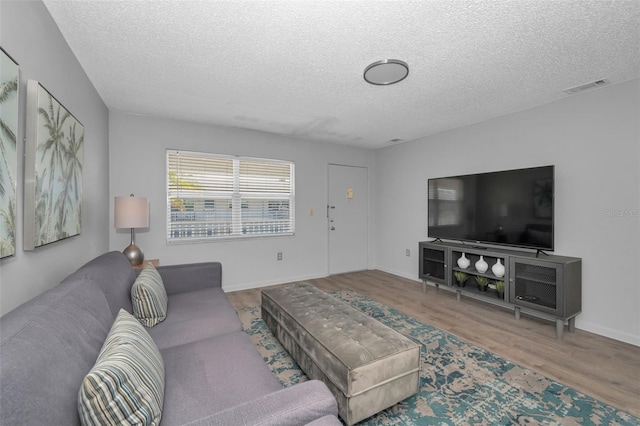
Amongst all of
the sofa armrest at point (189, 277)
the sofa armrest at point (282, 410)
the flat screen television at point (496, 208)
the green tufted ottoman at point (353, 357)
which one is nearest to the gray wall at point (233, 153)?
the sofa armrest at point (189, 277)

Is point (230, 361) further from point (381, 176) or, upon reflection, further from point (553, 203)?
point (381, 176)

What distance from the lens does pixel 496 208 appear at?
338cm

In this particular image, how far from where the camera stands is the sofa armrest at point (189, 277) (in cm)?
255

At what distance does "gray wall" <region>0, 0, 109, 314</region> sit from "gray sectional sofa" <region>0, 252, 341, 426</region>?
7.1 inches

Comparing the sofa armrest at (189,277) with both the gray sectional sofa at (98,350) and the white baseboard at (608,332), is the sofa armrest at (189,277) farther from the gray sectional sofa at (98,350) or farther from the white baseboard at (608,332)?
the white baseboard at (608,332)

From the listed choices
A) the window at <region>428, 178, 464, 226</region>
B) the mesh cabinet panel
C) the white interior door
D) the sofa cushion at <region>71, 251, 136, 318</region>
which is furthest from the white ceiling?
the white interior door

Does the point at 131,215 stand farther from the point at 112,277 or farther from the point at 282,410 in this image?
the point at 282,410

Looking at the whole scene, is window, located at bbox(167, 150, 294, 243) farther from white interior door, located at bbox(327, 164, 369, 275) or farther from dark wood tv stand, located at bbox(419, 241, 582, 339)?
dark wood tv stand, located at bbox(419, 241, 582, 339)

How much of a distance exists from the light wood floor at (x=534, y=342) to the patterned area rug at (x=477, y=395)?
15 centimetres

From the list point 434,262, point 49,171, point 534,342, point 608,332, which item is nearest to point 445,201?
point 434,262

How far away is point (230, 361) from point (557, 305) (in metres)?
3.05

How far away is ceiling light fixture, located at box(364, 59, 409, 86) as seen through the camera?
2.23 meters

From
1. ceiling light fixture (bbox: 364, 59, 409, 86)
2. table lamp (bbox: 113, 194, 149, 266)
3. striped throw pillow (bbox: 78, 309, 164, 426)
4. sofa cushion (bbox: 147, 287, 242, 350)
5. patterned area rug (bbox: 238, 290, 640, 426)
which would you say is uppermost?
ceiling light fixture (bbox: 364, 59, 409, 86)

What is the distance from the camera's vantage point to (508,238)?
10.8 feet
